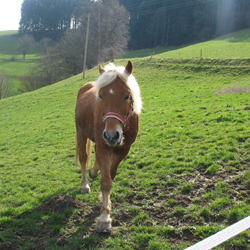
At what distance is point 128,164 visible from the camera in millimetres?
6590

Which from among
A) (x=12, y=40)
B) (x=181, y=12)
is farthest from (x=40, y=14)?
(x=181, y=12)

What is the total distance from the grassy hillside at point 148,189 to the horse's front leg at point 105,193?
145 millimetres

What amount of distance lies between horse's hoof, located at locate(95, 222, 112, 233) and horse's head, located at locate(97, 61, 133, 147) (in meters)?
1.29

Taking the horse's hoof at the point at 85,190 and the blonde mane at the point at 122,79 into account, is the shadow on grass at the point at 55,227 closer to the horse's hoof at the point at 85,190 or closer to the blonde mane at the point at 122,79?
the horse's hoof at the point at 85,190

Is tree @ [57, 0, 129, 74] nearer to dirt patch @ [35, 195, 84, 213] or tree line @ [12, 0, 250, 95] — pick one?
tree line @ [12, 0, 250, 95]

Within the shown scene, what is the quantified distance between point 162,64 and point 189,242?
28.7m

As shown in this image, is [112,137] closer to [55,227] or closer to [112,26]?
[55,227]

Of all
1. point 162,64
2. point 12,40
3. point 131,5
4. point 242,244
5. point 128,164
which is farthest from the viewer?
point 12,40

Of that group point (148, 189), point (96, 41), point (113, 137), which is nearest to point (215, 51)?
point (96, 41)

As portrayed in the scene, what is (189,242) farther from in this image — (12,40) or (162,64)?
(12,40)

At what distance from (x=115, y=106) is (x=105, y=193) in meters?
1.47

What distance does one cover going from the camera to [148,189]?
496 centimetres

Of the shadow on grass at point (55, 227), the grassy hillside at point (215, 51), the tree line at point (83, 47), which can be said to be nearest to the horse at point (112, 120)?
the shadow on grass at point (55, 227)

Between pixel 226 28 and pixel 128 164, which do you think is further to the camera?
pixel 226 28
